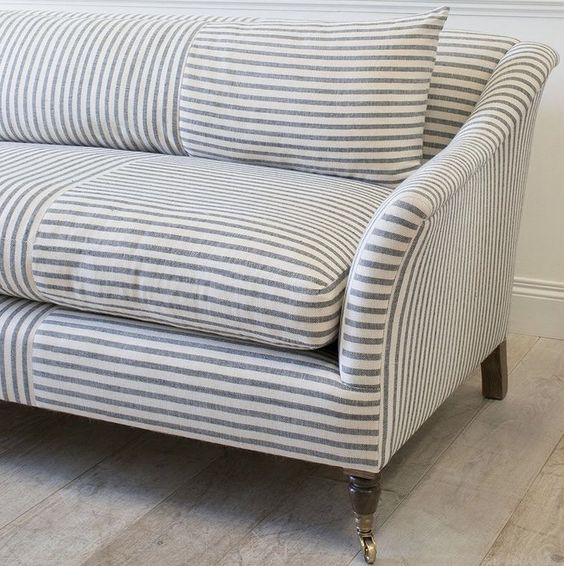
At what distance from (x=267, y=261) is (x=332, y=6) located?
1131 millimetres

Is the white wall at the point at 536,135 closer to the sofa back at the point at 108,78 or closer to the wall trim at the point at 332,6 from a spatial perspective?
the wall trim at the point at 332,6

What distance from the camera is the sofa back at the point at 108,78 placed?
1.74 m

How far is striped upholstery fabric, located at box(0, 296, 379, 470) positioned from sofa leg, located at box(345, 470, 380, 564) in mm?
34

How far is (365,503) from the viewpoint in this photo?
1359 mm

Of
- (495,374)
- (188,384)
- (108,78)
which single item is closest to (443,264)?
(188,384)

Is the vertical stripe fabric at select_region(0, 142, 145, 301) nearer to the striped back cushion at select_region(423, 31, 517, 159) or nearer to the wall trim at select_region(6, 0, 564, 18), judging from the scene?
the striped back cushion at select_region(423, 31, 517, 159)

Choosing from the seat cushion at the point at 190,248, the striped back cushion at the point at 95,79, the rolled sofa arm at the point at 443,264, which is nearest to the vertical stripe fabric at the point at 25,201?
the seat cushion at the point at 190,248

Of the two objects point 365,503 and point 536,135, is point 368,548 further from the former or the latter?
point 536,135

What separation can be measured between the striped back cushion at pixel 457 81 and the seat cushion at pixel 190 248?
21cm

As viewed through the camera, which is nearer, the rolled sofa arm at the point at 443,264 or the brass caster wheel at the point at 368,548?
the rolled sofa arm at the point at 443,264

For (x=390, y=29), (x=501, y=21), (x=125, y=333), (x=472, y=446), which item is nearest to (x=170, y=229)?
(x=125, y=333)

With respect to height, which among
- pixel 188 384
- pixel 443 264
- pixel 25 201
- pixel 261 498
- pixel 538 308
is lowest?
pixel 538 308

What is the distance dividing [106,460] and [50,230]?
0.44 metres

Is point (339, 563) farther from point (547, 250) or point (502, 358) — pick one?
point (547, 250)
